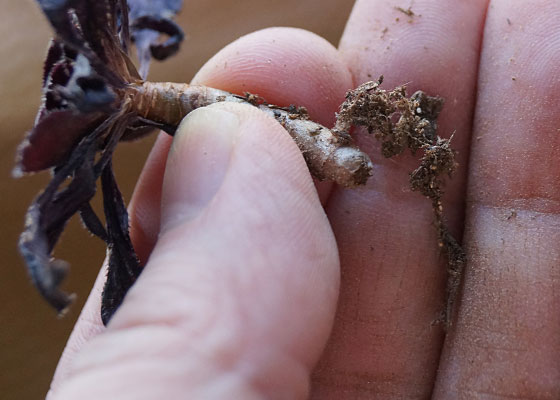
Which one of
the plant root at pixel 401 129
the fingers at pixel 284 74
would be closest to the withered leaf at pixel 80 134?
the fingers at pixel 284 74

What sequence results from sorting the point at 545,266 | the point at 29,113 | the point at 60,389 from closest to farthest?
the point at 60,389
the point at 545,266
the point at 29,113

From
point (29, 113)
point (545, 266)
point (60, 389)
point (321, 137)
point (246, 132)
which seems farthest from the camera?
point (29, 113)

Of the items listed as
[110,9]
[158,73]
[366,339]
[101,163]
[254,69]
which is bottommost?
[366,339]

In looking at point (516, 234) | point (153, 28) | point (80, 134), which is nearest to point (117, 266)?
point (80, 134)

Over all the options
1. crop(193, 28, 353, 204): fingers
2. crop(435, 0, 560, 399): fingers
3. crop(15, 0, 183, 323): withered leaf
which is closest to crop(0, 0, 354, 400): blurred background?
crop(193, 28, 353, 204): fingers

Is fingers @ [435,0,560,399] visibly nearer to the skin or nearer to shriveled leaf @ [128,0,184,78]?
the skin

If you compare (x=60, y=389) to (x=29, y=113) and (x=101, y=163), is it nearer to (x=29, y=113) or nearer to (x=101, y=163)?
(x=101, y=163)

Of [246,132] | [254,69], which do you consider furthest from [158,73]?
[246,132]
